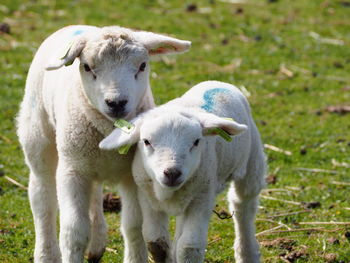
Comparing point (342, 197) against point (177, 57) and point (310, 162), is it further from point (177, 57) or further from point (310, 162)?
point (177, 57)

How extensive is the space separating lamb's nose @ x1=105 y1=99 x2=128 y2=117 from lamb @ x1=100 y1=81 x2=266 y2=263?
0.44 feet

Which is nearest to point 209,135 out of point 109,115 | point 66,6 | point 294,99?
point 109,115

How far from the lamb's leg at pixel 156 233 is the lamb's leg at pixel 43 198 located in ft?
4.18

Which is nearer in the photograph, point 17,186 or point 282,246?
point 282,246

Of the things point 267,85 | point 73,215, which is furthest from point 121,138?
point 267,85

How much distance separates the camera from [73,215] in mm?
5512

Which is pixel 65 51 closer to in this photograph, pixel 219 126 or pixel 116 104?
pixel 116 104

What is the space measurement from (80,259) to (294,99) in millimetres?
6347

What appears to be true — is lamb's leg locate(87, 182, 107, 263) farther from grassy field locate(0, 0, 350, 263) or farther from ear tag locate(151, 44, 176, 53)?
ear tag locate(151, 44, 176, 53)

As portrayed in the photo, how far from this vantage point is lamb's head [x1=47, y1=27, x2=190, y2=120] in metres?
5.13

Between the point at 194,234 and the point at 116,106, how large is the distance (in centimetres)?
97

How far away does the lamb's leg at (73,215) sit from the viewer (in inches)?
217

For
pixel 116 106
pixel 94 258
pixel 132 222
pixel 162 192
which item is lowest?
pixel 94 258

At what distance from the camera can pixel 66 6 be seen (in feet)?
51.0
